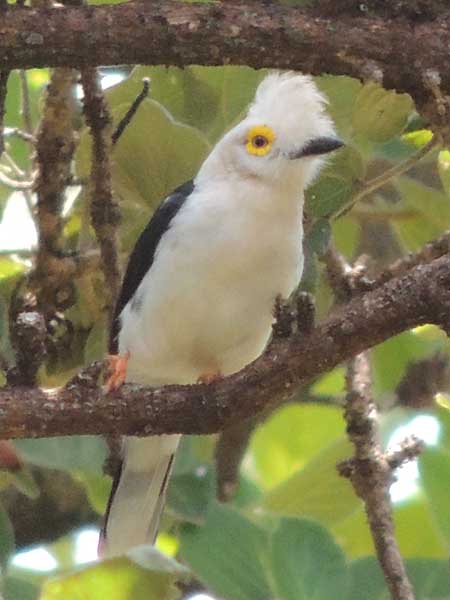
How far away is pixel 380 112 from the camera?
235 centimetres

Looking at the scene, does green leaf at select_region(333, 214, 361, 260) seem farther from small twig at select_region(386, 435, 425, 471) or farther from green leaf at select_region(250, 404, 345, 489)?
small twig at select_region(386, 435, 425, 471)

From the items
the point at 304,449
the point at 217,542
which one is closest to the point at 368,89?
the point at 217,542

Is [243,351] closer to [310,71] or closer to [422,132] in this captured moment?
[422,132]

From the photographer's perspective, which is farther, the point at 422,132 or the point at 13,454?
the point at 422,132

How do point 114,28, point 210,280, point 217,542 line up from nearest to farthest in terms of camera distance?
point 114,28 < point 217,542 < point 210,280

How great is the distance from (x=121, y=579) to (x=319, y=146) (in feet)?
3.99

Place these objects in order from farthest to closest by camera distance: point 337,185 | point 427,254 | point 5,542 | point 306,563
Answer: point 337,185 → point 427,254 → point 5,542 → point 306,563

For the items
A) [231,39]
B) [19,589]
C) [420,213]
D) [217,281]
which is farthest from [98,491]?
[231,39]

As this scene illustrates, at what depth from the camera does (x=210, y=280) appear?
2533 millimetres

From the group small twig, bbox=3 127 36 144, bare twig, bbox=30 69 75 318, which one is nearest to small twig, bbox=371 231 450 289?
bare twig, bbox=30 69 75 318

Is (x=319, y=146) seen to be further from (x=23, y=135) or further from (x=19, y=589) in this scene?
(x=19, y=589)

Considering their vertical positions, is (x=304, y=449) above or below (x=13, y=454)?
above

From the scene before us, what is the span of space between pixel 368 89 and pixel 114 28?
0.64 meters

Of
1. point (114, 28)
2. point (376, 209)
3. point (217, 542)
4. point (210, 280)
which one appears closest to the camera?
point (114, 28)
